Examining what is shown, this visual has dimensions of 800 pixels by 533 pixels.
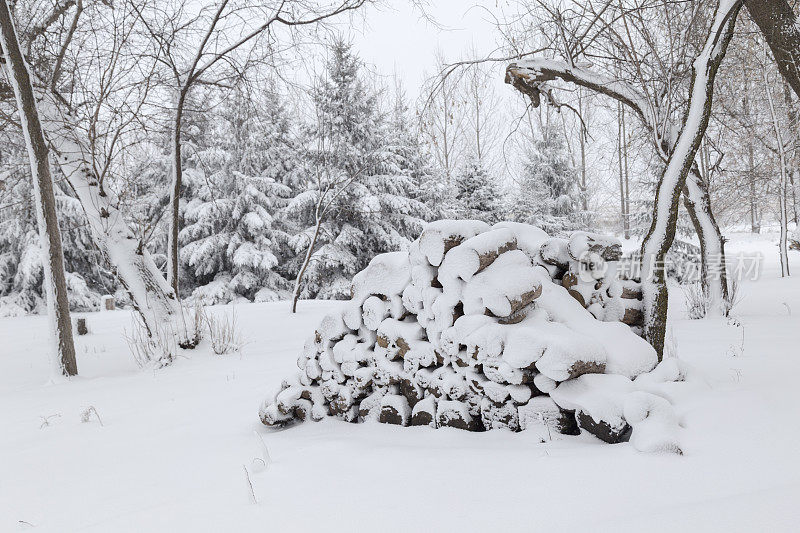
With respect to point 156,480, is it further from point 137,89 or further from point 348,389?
point 137,89

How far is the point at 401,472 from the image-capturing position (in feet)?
5.48

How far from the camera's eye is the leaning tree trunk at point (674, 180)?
2.53m

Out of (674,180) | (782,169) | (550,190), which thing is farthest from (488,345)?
(550,190)

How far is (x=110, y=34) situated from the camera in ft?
17.4

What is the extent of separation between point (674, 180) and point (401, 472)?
2197mm

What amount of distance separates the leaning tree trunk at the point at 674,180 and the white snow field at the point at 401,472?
425 mm

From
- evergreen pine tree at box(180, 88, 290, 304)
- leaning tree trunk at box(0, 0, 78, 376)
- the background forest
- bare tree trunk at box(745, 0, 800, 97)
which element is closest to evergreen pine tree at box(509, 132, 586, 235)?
the background forest

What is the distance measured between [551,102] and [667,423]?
294 cm

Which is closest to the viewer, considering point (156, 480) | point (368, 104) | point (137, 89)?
point (156, 480)

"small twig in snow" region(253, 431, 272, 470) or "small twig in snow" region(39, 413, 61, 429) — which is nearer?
"small twig in snow" region(253, 431, 272, 470)

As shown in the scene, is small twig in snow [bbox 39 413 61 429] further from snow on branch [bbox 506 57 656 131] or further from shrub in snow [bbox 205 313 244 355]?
snow on branch [bbox 506 57 656 131]

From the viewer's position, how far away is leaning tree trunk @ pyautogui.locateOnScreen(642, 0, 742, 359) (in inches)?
99.4

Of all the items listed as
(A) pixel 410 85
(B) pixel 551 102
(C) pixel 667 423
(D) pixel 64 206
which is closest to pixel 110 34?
(B) pixel 551 102

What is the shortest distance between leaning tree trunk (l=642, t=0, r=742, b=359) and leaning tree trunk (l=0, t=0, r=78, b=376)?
16.0ft
